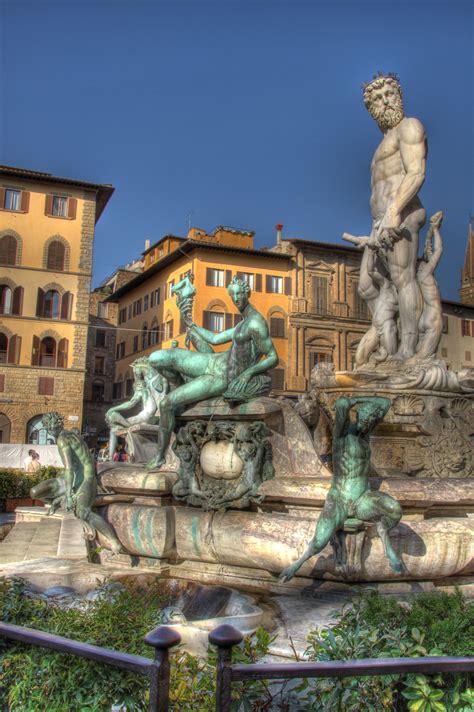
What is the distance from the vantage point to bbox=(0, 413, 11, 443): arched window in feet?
128

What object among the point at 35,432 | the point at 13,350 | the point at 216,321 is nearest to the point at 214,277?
the point at 216,321

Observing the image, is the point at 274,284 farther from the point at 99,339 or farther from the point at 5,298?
the point at 99,339

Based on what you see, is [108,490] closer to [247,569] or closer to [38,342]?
[247,569]

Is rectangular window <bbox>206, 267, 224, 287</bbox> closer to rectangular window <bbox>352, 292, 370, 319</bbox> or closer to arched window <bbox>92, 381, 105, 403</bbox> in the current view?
rectangular window <bbox>352, 292, 370, 319</bbox>

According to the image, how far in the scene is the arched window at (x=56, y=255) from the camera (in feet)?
136

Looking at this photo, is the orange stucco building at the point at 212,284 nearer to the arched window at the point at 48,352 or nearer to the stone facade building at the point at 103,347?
the arched window at the point at 48,352

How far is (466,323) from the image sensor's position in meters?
54.0

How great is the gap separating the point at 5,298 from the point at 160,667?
135 ft

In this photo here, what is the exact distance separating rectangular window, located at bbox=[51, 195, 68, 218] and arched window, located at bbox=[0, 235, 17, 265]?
2.81 meters

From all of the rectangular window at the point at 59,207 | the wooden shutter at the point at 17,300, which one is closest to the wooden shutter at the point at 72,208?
the rectangular window at the point at 59,207

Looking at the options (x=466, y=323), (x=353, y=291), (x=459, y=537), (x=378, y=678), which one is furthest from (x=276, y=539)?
(x=466, y=323)

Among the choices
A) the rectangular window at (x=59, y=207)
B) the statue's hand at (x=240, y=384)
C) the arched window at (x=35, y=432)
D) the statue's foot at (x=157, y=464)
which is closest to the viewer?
the statue's hand at (x=240, y=384)

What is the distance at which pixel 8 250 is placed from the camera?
4122cm

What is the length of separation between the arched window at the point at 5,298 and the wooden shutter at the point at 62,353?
11.1 ft
